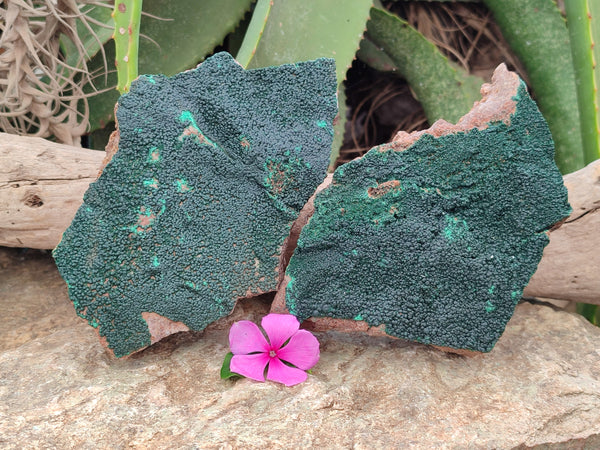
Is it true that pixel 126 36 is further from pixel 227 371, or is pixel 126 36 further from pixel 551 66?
pixel 551 66

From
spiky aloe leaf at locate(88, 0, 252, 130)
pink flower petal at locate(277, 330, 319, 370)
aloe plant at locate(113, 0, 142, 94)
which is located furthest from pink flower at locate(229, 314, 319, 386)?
spiky aloe leaf at locate(88, 0, 252, 130)

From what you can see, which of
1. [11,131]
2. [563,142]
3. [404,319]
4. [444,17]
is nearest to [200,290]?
[404,319]

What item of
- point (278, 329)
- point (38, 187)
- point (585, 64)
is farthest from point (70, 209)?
point (585, 64)

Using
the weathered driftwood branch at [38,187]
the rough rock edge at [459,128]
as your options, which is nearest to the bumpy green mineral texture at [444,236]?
the rough rock edge at [459,128]

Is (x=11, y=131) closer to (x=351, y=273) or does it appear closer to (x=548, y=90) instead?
(x=351, y=273)

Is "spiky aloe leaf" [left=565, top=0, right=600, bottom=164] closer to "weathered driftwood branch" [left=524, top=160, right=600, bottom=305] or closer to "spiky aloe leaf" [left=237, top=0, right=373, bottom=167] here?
"weathered driftwood branch" [left=524, top=160, right=600, bottom=305]

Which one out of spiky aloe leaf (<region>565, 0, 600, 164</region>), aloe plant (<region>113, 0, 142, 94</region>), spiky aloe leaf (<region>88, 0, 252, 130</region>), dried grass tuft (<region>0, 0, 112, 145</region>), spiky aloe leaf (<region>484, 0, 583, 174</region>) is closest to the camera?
aloe plant (<region>113, 0, 142, 94</region>)

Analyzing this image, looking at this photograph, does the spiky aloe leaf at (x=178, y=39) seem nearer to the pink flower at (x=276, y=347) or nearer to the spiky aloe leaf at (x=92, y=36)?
the spiky aloe leaf at (x=92, y=36)
